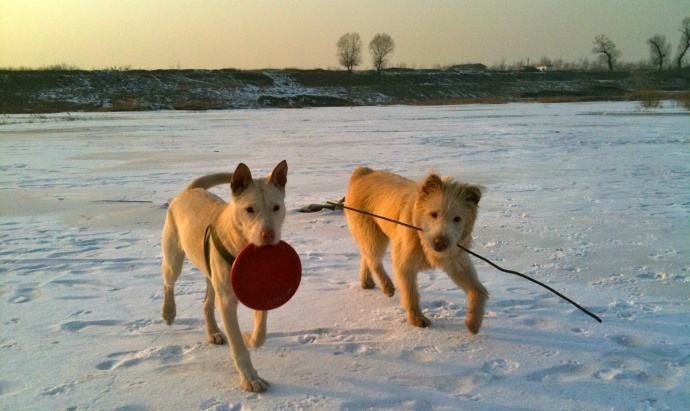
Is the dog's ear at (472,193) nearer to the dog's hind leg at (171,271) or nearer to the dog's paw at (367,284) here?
the dog's paw at (367,284)

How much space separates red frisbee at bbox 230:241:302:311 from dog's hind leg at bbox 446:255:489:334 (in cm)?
147

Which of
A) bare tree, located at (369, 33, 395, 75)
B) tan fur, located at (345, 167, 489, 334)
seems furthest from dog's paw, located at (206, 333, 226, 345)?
bare tree, located at (369, 33, 395, 75)

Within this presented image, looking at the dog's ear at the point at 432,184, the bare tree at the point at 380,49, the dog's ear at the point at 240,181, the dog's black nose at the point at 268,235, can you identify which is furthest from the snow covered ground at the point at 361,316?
the bare tree at the point at 380,49

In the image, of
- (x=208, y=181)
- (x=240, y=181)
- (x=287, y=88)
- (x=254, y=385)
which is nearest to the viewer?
(x=254, y=385)

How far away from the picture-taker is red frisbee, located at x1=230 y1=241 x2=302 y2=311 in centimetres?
344

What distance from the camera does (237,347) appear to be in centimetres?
359

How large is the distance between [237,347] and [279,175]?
1.31m

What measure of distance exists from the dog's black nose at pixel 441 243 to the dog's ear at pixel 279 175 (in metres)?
1.34

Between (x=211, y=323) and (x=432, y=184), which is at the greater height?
(x=432, y=184)

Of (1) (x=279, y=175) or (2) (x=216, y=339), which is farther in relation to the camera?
(2) (x=216, y=339)

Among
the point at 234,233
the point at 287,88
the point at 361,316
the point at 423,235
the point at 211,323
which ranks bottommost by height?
the point at 361,316

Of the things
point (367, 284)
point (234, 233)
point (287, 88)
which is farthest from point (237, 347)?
point (287, 88)

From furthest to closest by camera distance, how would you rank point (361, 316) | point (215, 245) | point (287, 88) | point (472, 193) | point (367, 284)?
1. point (287, 88)
2. point (367, 284)
3. point (361, 316)
4. point (472, 193)
5. point (215, 245)

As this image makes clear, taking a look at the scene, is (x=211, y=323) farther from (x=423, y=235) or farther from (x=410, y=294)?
(x=423, y=235)
